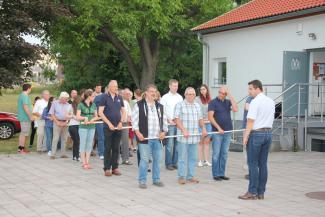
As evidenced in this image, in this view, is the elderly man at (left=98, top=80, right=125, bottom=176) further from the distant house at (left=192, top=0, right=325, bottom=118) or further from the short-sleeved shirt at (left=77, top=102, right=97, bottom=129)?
the distant house at (left=192, top=0, right=325, bottom=118)

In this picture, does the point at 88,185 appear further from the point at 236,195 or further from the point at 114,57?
the point at 114,57

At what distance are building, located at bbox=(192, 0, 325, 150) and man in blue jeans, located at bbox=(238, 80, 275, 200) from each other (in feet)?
23.5

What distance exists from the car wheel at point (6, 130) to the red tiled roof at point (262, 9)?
8.26 m

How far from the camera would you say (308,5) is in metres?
16.2

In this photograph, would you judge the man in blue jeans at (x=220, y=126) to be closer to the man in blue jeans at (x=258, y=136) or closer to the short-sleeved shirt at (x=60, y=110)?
the man in blue jeans at (x=258, y=136)

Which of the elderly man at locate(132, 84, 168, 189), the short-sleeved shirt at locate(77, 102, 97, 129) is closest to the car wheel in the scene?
the short-sleeved shirt at locate(77, 102, 97, 129)

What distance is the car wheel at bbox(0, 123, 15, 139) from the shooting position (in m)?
18.2

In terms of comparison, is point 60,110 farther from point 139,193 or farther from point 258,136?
point 258,136

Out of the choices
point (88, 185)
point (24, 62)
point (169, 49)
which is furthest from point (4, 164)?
point (169, 49)

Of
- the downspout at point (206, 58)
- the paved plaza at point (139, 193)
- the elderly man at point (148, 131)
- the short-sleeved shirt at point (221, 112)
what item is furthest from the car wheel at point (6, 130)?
the short-sleeved shirt at point (221, 112)

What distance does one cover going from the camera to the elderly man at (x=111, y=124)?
9969 mm

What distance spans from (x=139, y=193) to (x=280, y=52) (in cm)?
1052

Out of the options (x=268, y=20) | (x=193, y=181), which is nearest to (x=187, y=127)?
(x=193, y=181)

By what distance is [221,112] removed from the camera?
9.80 metres
